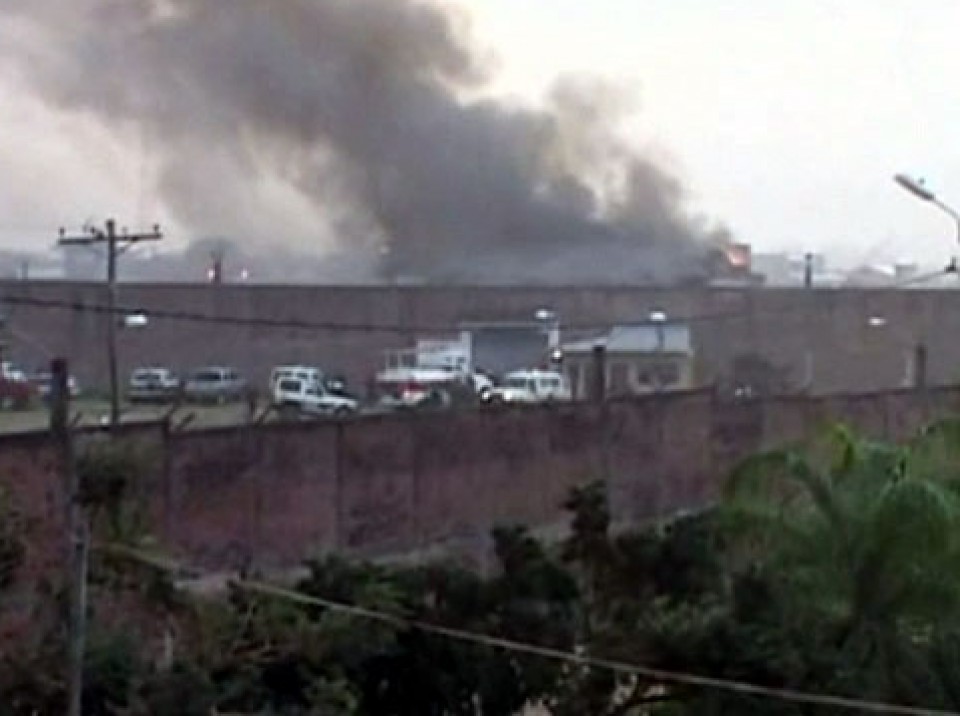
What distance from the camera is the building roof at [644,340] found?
4662 cm

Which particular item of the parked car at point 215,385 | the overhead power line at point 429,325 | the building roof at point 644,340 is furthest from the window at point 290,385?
the building roof at point 644,340

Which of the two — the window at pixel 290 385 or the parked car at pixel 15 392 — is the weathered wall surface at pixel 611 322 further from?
the parked car at pixel 15 392

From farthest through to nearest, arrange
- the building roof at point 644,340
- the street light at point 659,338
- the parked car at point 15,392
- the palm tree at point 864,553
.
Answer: the building roof at point 644,340, the street light at point 659,338, the parked car at point 15,392, the palm tree at point 864,553

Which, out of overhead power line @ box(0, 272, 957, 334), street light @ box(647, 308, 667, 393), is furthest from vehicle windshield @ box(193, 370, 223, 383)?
street light @ box(647, 308, 667, 393)

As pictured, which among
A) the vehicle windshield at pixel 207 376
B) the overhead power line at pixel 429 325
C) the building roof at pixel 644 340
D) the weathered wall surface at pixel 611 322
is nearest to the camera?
the vehicle windshield at pixel 207 376

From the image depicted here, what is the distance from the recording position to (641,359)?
1794 inches

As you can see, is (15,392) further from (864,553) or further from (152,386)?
(864,553)

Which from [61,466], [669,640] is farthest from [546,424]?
[669,640]

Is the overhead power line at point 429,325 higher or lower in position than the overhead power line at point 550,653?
higher

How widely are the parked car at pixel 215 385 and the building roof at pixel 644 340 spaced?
764 cm

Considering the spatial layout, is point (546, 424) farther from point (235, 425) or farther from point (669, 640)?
point (669, 640)

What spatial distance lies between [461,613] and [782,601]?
267cm

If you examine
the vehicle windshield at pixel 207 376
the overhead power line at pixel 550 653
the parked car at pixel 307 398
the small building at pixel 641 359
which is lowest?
the overhead power line at pixel 550 653

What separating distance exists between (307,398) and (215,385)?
431 cm
